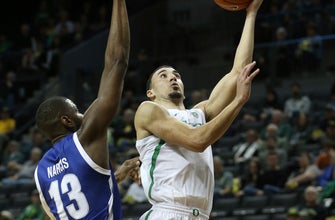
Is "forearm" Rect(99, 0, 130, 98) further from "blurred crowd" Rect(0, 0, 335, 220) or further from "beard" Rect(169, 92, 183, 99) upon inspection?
"blurred crowd" Rect(0, 0, 335, 220)

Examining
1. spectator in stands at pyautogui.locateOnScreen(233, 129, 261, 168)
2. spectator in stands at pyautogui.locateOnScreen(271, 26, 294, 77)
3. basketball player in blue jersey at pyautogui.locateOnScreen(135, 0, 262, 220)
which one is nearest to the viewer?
basketball player in blue jersey at pyautogui.locateOnScreen(135, 0, 262, 220)

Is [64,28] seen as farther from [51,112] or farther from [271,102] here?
[51,112]

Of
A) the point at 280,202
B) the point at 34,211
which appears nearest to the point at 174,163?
the point at 280,202

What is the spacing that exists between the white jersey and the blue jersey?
0.81m

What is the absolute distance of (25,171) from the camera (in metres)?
16.4

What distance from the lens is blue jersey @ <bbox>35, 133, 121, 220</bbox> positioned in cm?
575

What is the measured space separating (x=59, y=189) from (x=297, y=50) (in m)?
11.7

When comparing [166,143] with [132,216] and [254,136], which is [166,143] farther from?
[254,136]

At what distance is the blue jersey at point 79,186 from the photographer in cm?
575

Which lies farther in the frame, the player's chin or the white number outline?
the player's chin

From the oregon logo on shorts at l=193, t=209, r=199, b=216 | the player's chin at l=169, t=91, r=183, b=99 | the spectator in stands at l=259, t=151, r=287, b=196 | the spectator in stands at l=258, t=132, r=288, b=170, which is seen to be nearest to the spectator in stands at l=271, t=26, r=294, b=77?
the spectator in stands at l=258, t=132, r=288, b=170

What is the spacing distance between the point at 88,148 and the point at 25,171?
36.0 feet

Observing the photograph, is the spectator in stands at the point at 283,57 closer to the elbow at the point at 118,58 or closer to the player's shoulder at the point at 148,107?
the player's shoulder at the point at 148,107

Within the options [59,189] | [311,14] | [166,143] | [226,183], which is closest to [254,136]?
[226,183]
